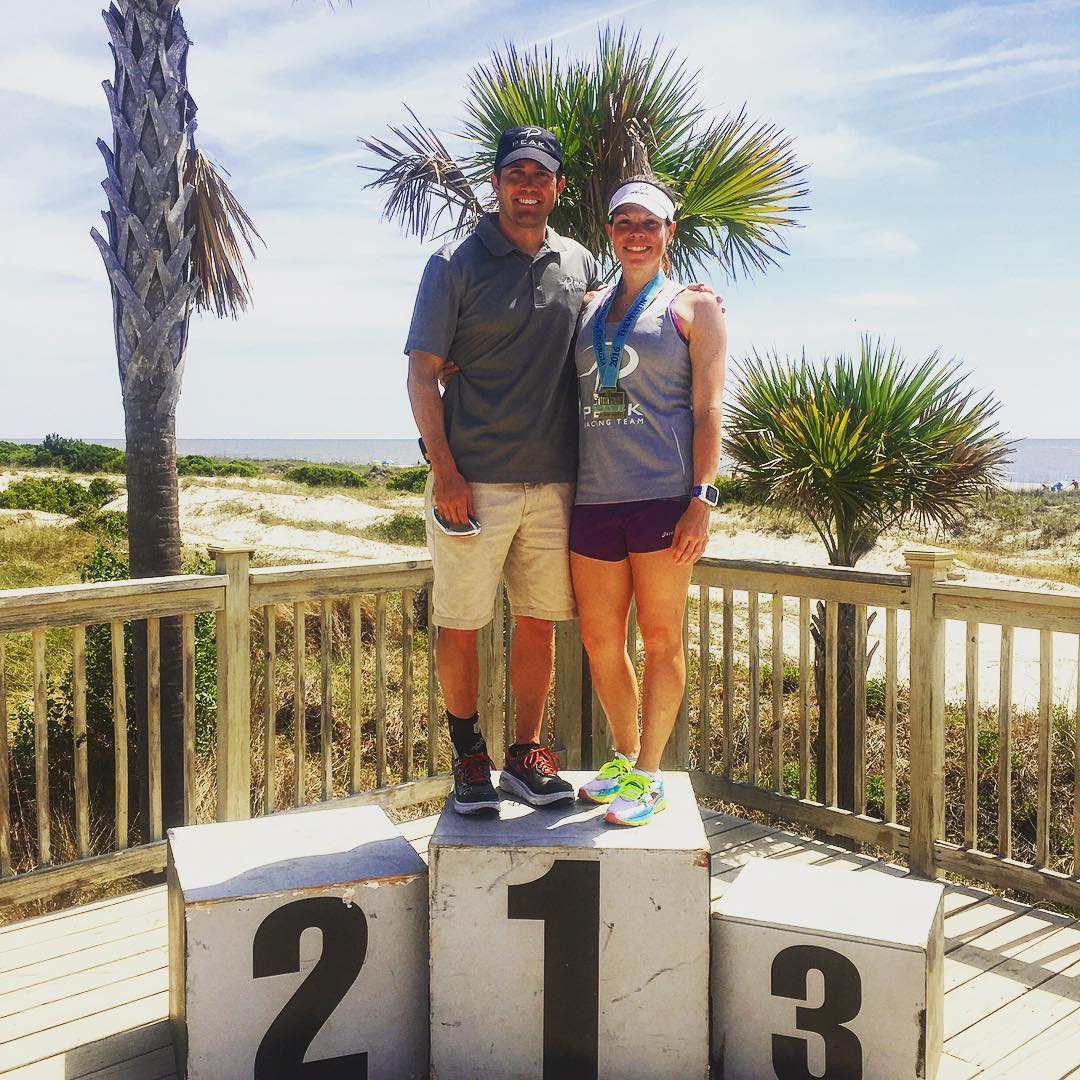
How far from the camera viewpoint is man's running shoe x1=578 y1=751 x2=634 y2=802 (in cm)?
236

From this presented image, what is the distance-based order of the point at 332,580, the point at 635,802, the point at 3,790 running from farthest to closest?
the point at 332,580 < the point at 3,790 < the point at 635,802

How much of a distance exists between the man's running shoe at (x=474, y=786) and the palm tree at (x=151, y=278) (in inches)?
107

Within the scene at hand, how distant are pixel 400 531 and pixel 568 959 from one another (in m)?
19.4

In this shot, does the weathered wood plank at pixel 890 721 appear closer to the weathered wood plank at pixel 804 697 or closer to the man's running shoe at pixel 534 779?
the weathered wood plank at pixel 804 697

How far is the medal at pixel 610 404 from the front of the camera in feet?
7.86

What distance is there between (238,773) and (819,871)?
2.07 meters

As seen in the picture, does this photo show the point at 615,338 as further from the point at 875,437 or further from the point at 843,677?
the point at 843,677

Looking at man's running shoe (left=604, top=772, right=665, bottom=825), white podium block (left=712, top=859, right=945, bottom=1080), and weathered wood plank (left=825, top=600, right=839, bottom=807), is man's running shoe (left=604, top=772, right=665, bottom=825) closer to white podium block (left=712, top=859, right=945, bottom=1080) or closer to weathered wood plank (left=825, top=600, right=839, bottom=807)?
white podium block (left=712, top=859, right=945, bottom=1080)

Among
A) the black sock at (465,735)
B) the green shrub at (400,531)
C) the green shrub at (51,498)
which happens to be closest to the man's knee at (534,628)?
the black sock at (465,735)

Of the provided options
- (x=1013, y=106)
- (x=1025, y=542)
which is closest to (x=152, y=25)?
(x=1025, y=542)

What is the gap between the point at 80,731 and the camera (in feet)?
9.86

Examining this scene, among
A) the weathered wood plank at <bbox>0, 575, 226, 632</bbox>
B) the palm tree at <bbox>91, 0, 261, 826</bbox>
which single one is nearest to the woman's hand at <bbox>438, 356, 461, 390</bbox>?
the weathered wood plank at <bbox>0, 575, 226, 632</bbox>

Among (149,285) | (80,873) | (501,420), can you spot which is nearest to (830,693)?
(501,420)

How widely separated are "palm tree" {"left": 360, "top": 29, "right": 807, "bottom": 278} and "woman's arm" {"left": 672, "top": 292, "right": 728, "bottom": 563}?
2572 mm
